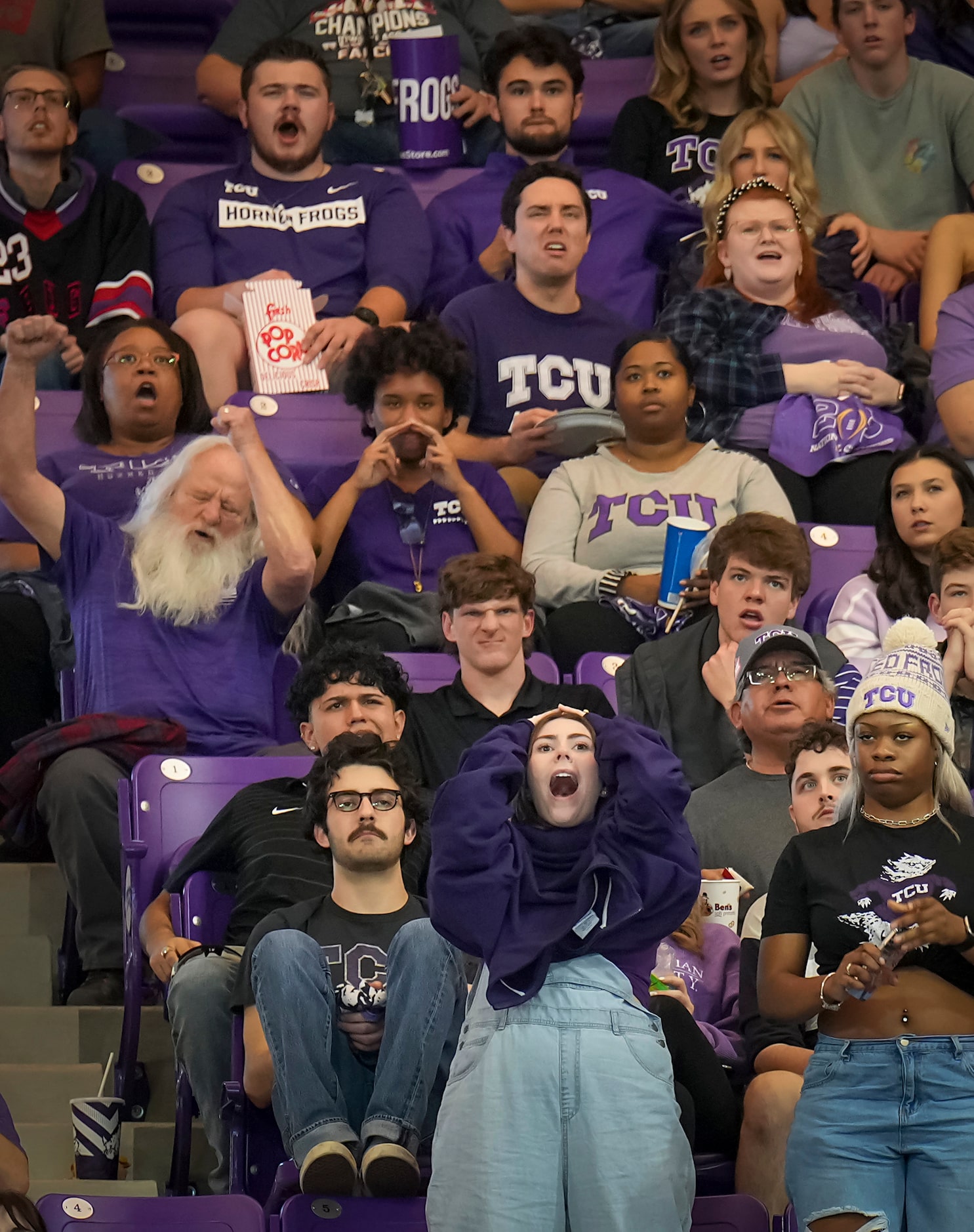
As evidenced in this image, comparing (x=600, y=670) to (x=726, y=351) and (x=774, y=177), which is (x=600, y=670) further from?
(x=774, y=177)

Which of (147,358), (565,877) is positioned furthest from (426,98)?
(565,877)

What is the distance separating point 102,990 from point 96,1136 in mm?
534

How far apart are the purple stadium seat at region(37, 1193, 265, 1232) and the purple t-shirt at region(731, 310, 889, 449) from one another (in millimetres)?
2685

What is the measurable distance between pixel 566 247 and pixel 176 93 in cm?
210

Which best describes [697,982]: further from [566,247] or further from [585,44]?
[585,44]

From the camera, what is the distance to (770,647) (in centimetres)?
389

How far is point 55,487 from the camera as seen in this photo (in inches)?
171

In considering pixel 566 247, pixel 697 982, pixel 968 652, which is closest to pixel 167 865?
pixel 697 982

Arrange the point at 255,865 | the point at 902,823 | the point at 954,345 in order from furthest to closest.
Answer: the point at 954,345
the point at 255,865
the point at 902,823

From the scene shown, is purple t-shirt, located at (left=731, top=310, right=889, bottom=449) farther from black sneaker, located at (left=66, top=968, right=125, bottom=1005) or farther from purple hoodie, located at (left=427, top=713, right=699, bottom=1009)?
purple hoodie, located at (left=427, top=713, right=699, bottom=1009)

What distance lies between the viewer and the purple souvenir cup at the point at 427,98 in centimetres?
Answer: 601

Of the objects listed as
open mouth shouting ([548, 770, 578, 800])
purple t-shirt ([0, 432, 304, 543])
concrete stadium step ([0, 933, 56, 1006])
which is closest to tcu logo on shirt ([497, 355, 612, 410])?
purple t-shirt ([0, 432, 304, 543])

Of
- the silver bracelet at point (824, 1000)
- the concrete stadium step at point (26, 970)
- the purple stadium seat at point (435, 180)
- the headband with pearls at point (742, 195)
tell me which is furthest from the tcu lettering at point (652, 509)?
the silver bracelet at point (824, 1000)

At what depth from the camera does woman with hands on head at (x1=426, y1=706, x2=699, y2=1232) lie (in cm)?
269
